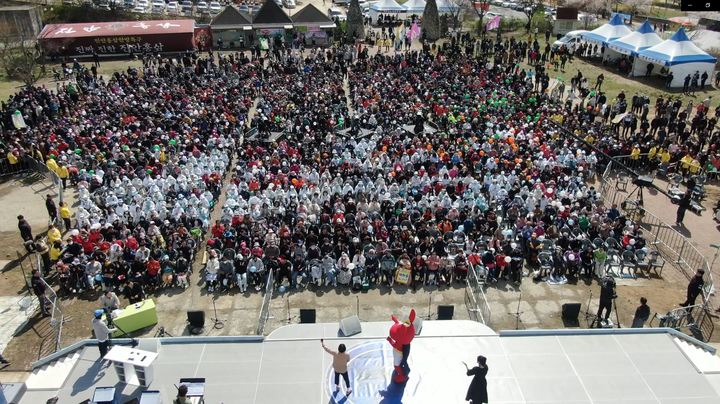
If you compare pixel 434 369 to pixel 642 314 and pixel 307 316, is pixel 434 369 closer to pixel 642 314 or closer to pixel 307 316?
pixel 307 316

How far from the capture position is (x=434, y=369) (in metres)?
12.9

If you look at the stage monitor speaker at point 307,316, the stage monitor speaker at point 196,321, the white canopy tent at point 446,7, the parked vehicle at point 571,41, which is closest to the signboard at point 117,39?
the white canopy tent at point 446,7

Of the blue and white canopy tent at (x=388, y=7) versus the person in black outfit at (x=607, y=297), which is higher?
the blue and white canopy tent at (x=388, y=7)

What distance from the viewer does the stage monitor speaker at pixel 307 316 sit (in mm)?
15438

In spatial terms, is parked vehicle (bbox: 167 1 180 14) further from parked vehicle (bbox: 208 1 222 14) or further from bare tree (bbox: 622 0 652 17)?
bare tree (bbox: 622 0 652 17)

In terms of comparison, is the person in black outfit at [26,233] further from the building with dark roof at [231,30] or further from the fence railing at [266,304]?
the building with dark roof at [231,30]

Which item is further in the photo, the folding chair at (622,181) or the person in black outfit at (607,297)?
the folding chair at (622,181)

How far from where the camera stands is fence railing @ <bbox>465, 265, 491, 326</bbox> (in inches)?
620

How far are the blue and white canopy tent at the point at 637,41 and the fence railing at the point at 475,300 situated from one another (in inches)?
1250

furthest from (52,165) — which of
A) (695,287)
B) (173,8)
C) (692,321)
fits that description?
(173,8)

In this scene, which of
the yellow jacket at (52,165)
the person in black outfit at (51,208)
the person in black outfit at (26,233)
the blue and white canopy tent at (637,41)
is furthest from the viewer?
the blue and white canopy tent at (637,41)

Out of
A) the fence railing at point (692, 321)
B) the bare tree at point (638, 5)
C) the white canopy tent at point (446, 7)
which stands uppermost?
the white canopy tent at point (446, 7)

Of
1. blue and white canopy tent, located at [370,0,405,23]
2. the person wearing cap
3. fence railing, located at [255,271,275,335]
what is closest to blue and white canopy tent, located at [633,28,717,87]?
blue and white canopy tent, located at [370,0,405,23]

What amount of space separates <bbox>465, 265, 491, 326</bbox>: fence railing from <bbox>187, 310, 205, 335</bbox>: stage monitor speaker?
26.6 ft
